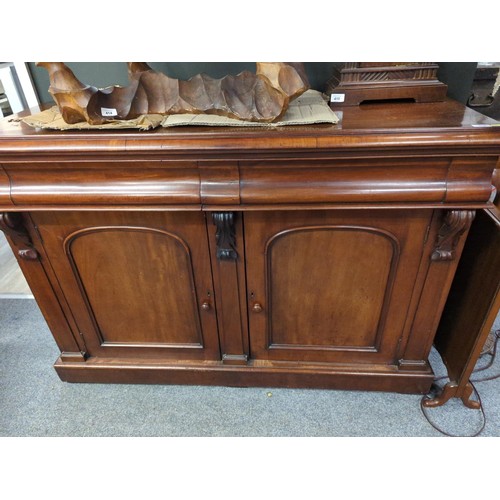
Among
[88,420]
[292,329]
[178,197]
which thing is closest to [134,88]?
[178,197]

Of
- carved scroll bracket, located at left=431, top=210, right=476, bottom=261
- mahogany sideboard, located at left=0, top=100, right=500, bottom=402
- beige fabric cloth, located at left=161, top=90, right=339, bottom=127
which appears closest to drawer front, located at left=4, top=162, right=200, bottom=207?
mahogany sideboard, located at left=0, top=100, right=500, bottom=402

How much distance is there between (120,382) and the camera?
122 cm

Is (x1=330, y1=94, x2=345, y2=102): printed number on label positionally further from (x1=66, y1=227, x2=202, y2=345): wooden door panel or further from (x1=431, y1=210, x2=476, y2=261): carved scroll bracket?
(x1=66, y1=227, x2=202, y2=345): wooden door panel

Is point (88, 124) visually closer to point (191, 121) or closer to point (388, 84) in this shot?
point (191, 121)

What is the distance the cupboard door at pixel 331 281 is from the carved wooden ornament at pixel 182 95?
0.25 meters

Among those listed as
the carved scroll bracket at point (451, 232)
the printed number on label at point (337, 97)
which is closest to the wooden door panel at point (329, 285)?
the carved scroll bracket at point (451, 232)

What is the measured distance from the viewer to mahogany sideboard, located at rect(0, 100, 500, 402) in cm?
74

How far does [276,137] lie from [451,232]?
47 centimetres

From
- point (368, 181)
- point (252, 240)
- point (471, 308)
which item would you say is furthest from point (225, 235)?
point (471, 308)

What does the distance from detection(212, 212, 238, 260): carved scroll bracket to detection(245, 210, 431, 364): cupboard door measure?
0.04 meters

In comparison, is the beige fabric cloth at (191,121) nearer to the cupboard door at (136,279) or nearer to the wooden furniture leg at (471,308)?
the cupboard door at (136,279)

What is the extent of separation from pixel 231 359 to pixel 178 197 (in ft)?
1.91

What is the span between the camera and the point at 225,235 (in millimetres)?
861

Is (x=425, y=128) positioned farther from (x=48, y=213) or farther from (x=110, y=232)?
(x=48, y=213)
